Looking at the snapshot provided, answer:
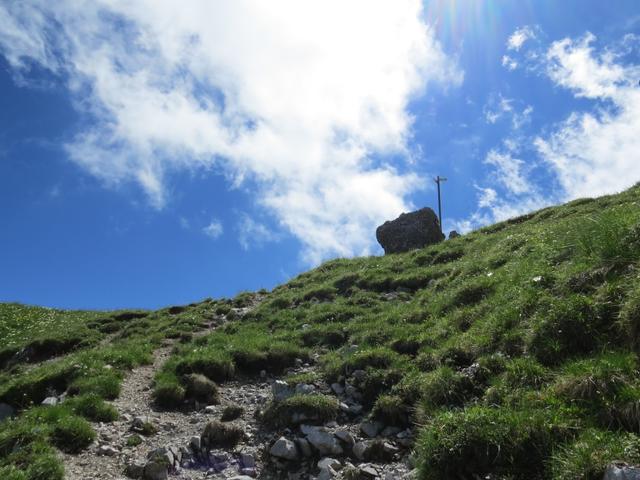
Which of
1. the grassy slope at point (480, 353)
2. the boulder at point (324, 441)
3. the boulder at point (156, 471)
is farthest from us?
the boulder at point (324, 441)

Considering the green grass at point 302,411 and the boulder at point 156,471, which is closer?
the boulder at point 156,471

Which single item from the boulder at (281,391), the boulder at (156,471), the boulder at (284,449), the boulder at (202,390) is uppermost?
the boulder at (202,390)

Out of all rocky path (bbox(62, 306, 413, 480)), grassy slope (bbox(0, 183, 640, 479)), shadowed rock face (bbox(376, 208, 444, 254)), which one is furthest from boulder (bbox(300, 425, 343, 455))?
shadowed rock face (bbox(376, 208, 444, 254))

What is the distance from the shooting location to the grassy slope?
6660mm

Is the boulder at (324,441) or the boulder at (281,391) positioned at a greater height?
the boulder at (281,391)

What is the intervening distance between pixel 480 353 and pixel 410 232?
2144 cm

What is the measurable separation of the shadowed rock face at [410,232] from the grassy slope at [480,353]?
8846mm

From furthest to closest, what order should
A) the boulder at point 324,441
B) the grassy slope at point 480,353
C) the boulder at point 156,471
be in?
the boulder at point 324,441, the boulder at point 156,471, the grassy slope at point 480,353

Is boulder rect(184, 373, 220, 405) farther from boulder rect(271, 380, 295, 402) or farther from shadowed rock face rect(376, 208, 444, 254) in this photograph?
shadowed rock face rect(376, 208, 444, 254)

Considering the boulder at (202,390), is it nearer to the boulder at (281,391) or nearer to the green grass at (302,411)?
the boulder at (281,391)

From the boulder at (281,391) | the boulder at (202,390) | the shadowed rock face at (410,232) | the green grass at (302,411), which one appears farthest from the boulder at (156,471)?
the shadowed rock face at (410,232)

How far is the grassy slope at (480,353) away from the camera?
6.66 metres

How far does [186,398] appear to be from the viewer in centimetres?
1326

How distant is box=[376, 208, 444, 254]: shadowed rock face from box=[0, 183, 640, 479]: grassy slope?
8.85 m
